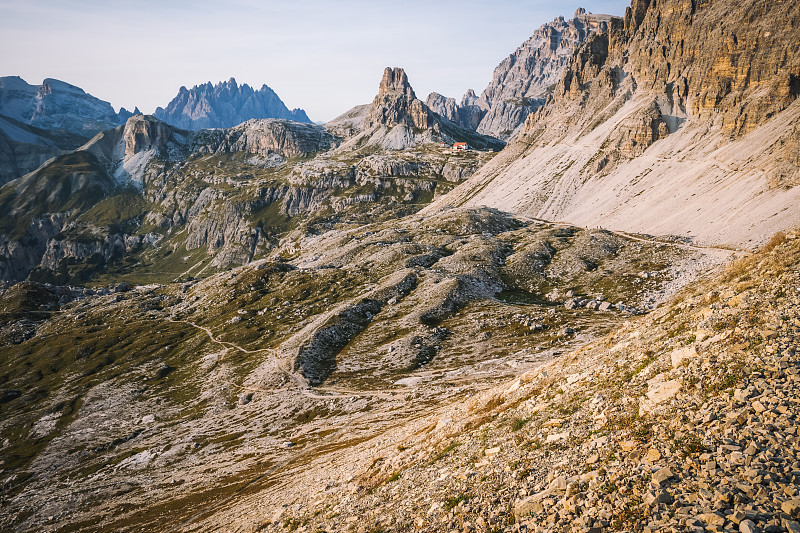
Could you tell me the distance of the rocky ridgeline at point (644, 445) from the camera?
1411 cm

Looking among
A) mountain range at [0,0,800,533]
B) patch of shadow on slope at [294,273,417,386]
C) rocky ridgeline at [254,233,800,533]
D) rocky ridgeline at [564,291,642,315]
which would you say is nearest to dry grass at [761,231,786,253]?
rocky ridgeline at [254,233,800,533]

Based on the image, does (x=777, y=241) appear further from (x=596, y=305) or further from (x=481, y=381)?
(x=596, y=305)

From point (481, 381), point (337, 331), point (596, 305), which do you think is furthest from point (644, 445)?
point (337, 331)

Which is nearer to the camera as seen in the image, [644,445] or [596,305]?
[644,445]

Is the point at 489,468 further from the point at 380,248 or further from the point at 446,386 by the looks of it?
the point at 380,248

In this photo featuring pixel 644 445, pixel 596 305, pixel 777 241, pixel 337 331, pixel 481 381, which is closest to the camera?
pixel 644 445

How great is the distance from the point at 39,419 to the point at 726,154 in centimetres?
26247

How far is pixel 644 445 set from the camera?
17.6m

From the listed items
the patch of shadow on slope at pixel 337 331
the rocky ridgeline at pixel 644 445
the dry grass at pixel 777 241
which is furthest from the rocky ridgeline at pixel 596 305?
the rocky ridgeline at pixel 644 445

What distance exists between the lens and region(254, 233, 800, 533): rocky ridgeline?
555 inches

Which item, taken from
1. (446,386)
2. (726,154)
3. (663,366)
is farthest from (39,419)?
(726,154)

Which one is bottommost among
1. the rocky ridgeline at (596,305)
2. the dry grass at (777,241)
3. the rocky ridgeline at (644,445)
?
the rocky ridgeline at (596,305)

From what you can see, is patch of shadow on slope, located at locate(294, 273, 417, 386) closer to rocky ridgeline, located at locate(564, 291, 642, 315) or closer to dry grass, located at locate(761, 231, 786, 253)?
A: rocky ridgeline, located at locate(564, 291, 642, 315)

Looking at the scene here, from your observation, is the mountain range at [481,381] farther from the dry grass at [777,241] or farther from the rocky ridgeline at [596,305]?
the rocky ridgeline at [596,305]
